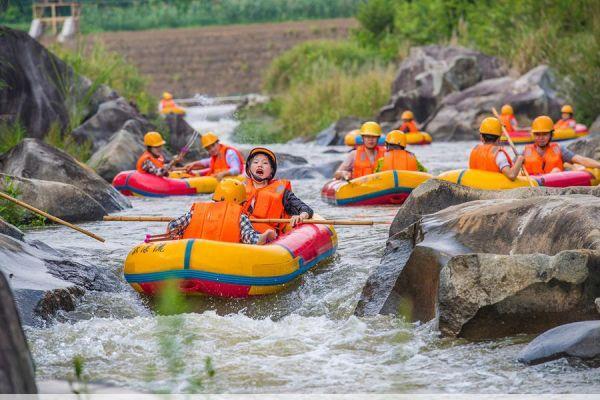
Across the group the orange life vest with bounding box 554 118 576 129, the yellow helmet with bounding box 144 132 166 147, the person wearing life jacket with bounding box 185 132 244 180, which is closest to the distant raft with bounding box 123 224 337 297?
the person wearing life jacket with bounding box 185 132 244 180

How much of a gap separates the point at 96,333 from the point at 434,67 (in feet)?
71.9

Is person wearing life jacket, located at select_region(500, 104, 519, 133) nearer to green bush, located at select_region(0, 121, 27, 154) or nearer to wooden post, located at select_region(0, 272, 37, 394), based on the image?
green bush, located at select_region(0, 121, 27, 154)

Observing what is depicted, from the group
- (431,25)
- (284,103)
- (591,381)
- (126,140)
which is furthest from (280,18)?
(591,381)

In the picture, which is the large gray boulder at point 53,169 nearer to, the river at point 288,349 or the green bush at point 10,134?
the green bush at point 10,134

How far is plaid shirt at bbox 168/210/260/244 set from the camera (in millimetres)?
7984

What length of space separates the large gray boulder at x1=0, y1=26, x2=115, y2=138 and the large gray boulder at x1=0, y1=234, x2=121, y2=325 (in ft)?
25.2

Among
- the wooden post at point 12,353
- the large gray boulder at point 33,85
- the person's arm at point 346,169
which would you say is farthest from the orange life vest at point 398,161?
the wooden post at point 12,353

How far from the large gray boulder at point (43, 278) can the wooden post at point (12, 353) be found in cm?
262

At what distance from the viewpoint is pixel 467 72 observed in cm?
2714

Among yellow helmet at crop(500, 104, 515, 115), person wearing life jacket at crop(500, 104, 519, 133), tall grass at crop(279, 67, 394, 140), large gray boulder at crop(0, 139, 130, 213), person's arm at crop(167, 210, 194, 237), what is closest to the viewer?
person's arm at crop(167, 210, 194, 237)

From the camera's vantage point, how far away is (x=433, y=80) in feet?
89.0

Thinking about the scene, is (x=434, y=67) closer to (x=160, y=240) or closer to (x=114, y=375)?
(x=160, y=240)

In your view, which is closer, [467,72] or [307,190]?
[307,190]

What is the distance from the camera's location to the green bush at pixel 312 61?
30819 millimetres
